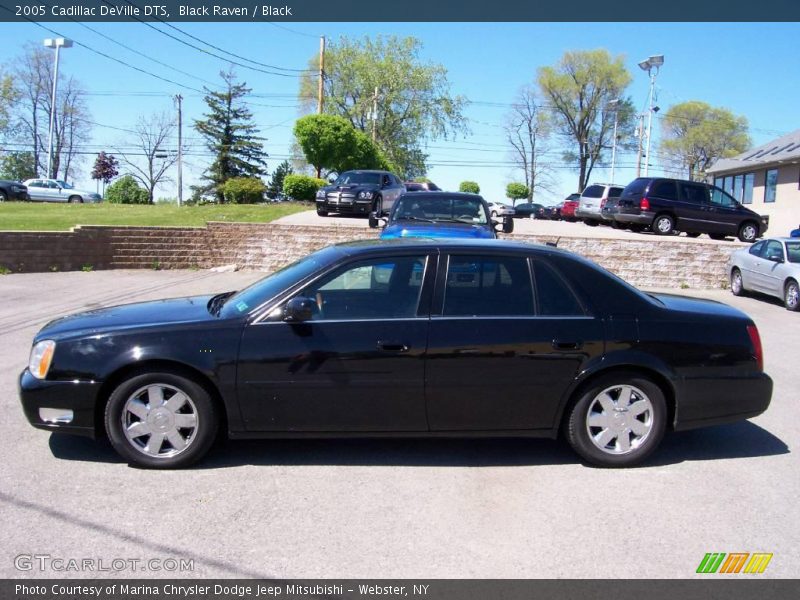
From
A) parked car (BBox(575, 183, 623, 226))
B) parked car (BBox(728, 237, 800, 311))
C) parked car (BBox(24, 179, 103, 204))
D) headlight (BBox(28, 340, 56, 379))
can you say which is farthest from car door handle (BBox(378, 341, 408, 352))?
parked car (BBox(24, 179, 103, 204))

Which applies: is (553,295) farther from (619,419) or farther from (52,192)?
(52,192)

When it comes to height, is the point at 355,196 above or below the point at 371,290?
above

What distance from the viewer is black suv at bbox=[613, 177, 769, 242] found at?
21.4m

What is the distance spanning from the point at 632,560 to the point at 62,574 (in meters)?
2.75

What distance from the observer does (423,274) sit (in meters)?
4.77

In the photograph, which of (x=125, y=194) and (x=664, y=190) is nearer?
(x=664, y=190)

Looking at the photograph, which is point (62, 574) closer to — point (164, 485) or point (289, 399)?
point (164, 485)

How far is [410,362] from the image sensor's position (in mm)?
4539

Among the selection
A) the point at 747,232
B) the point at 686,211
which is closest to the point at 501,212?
the point at 686,211

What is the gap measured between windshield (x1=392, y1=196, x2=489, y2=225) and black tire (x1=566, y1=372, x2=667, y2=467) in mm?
6506

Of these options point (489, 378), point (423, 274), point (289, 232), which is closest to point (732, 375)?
point (489, 378)

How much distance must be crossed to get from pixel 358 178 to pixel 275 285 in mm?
17933

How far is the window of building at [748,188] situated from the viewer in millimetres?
36969

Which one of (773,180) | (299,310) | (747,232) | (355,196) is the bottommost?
(299,310)
